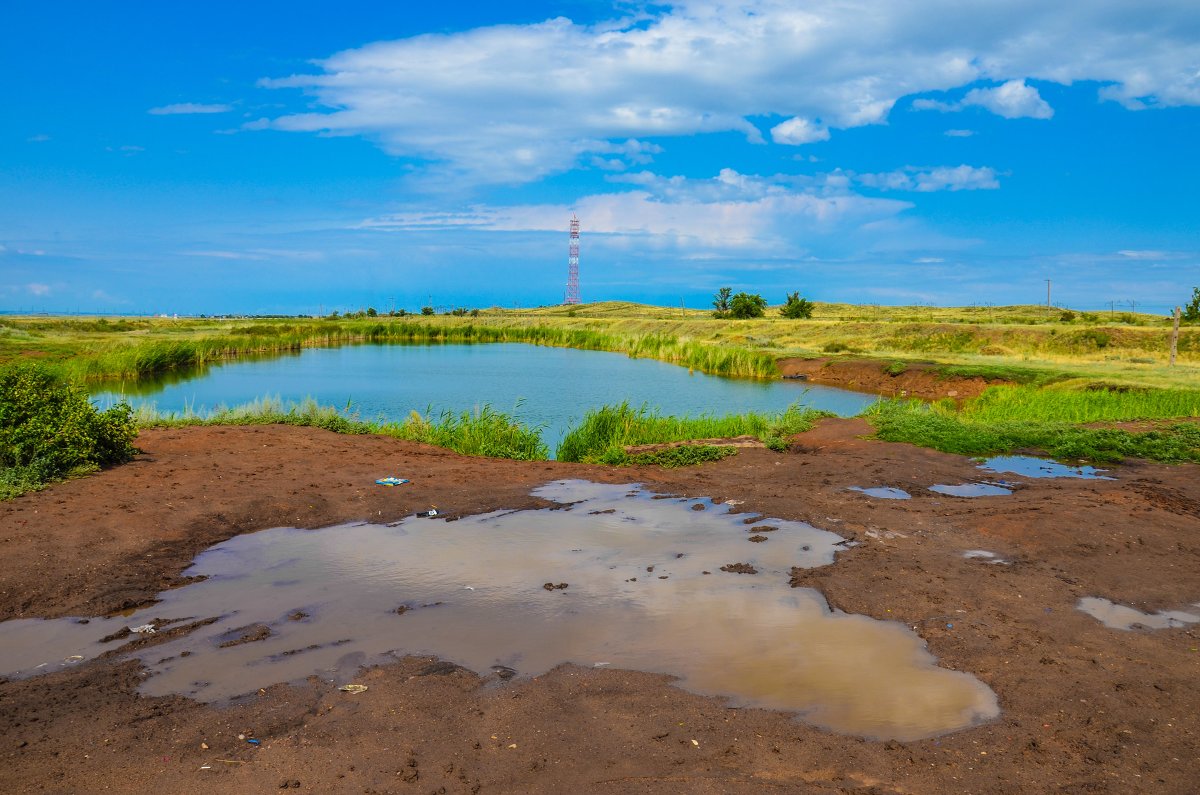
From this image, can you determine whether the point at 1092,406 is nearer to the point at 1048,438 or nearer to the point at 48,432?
the point at 1048,438

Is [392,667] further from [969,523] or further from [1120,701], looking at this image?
[969,523]

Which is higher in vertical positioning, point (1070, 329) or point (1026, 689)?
point (1070, 329)

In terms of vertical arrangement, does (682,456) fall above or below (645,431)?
below

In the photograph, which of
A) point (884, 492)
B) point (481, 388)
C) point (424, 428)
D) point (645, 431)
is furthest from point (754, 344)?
point (884, 492)

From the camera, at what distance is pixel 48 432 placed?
10.6m

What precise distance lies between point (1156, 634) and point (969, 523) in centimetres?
324

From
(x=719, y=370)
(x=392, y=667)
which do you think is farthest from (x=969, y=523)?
(x=719, y=370)

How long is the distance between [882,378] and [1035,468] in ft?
71.9

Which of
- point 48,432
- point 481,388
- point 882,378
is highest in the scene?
point 48,432

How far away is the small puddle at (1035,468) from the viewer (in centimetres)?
1266

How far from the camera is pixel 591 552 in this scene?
29.1ft

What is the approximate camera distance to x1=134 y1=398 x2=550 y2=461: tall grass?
15391 mm

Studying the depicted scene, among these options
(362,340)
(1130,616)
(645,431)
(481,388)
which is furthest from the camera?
(362,340)

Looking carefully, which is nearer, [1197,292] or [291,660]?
[291,660]
